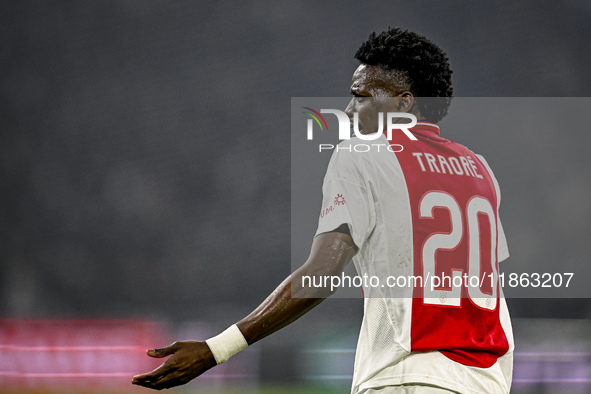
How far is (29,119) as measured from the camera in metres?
10.8

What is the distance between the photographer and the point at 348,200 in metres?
1.67

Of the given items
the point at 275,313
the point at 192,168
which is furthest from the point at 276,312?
the point at 192,168

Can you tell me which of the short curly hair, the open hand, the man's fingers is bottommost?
the open hand

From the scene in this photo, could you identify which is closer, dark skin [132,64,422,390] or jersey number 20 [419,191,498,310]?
dark skin [132,64,422,390]

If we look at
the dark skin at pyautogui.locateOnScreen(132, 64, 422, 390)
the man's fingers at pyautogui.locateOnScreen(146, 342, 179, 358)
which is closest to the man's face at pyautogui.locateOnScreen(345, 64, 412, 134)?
the dark skin at pyautogui.locateOnScreen(132, 64, 422, 390)

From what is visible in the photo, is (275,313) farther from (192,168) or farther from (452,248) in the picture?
(192,168)

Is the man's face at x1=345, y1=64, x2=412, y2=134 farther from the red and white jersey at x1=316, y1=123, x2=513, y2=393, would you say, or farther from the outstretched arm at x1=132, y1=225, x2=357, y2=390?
the outstretched arm at x1=132, y1=225, x2=357, y2=390

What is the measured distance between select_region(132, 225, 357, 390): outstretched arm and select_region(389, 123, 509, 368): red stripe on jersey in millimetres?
215

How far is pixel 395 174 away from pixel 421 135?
10.1 inches

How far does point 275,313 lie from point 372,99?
0.83 metres

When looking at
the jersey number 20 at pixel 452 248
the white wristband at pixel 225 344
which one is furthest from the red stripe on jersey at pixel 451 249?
the white wristband at pixel 225 344

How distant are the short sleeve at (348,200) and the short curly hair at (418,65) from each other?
19.1 inches

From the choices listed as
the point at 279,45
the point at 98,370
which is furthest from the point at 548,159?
the point at 98,370

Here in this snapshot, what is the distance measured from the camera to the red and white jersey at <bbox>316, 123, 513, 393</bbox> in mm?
1622
